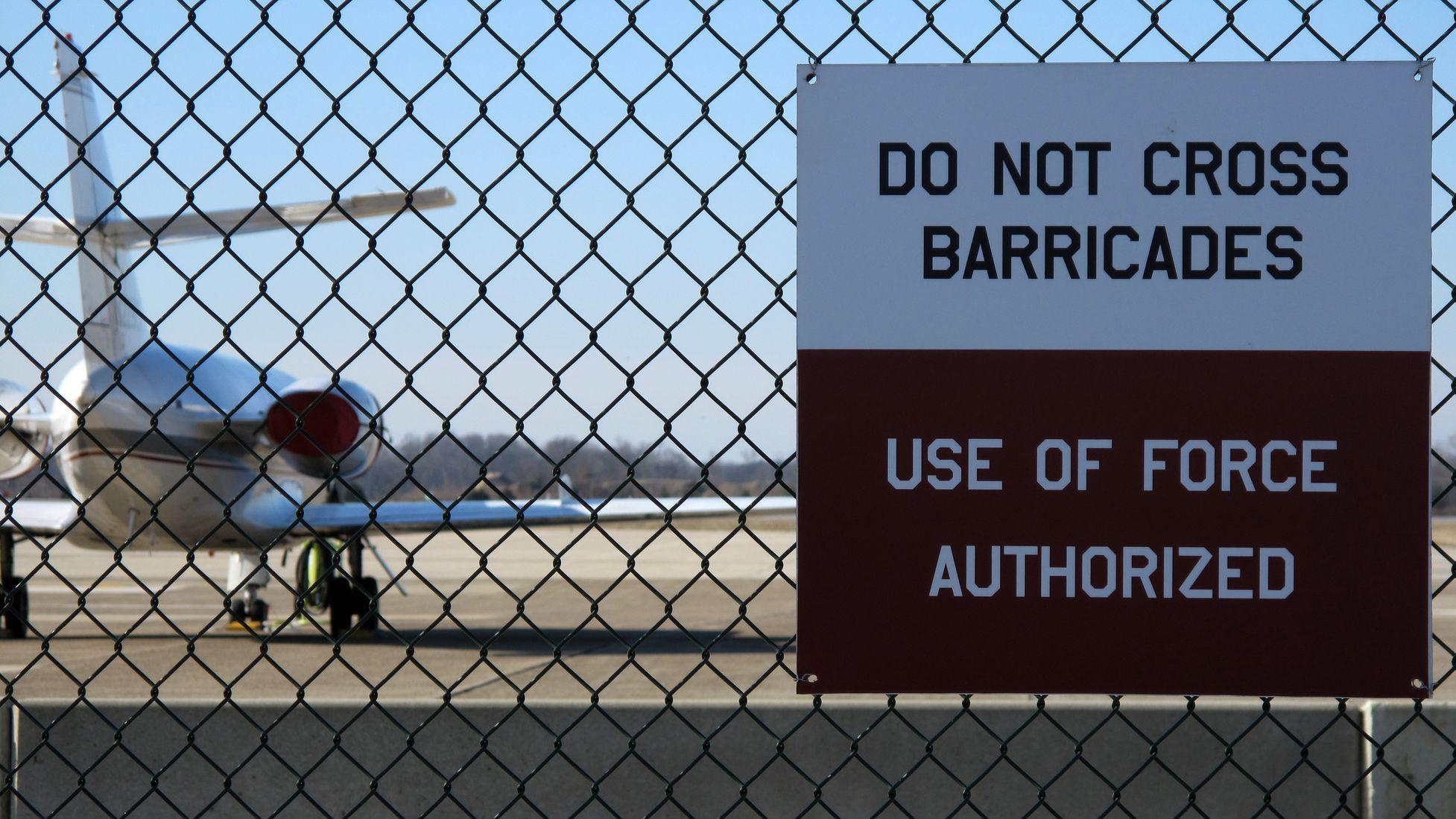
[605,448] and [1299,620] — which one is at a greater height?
[605,448]

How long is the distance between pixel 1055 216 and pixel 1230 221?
30 cm

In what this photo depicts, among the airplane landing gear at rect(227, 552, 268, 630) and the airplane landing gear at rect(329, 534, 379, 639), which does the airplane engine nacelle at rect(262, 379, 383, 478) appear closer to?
the airplane landing gear at rect(329, 534, 379, 639)

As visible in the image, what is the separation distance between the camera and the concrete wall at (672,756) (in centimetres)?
329

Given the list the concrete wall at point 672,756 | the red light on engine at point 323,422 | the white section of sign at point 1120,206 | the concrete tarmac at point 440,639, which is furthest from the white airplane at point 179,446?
the white section of sign at point 1120,206

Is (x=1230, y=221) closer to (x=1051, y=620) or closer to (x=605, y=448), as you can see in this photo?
(x=1051, y=620)

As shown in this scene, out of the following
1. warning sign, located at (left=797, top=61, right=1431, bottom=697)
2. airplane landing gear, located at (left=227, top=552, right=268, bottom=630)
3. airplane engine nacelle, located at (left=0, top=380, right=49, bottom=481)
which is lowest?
airplane landing gear, located at (left=227, top=552, right=268, bottom=630)

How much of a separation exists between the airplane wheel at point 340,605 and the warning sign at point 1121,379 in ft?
41.6

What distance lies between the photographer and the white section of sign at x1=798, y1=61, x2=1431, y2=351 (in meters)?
2.33

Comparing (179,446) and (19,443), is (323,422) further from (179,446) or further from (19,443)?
(19,443)

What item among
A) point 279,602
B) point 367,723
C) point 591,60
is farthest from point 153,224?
point 591,60

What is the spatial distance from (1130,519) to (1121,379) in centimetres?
25

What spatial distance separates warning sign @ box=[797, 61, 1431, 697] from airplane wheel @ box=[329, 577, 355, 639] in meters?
12.7

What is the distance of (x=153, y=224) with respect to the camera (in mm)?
14703

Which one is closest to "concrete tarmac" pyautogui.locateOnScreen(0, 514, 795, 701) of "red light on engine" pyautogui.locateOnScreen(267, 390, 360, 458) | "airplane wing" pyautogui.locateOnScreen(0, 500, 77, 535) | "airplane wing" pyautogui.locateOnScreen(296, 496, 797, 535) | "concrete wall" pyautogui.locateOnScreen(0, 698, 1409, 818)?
"concrete wall" pyautogui.locateOnScreen(0, 698, 1409, 818)
